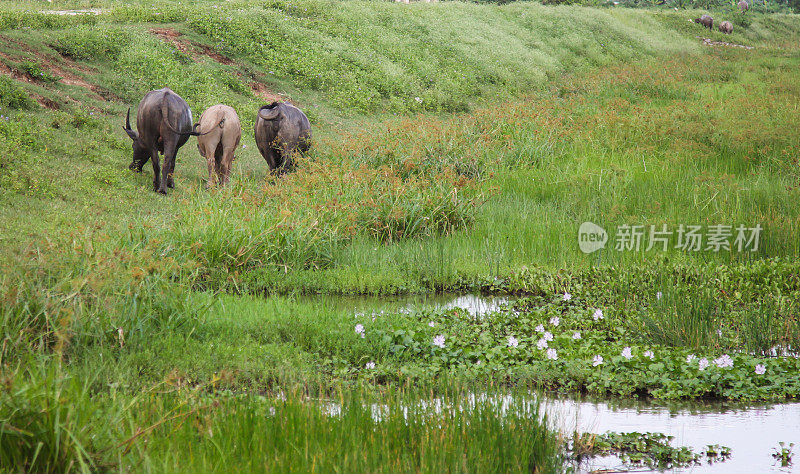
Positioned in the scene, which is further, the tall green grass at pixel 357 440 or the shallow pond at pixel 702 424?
the shallow pond at pixel 702 424

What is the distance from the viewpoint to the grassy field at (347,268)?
143 inches

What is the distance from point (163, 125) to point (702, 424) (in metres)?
9.16

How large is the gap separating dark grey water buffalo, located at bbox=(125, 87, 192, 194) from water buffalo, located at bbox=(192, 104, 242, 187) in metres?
0.34

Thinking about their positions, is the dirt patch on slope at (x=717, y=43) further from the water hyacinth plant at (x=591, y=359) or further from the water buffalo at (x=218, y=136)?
the water hyacinth plant at (x=591, y=359)

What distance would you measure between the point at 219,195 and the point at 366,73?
13.8 meters

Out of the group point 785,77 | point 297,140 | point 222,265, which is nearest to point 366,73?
point 297,140

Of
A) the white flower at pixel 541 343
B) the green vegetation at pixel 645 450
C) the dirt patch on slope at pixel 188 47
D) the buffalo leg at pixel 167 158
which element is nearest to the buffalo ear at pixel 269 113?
the buffalo leg at pixel 167 158

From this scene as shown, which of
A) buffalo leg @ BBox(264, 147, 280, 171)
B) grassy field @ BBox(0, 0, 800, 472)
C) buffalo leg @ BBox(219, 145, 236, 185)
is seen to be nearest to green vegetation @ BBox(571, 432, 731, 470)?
grassy field @ BBox(0, 0, 800, 472)

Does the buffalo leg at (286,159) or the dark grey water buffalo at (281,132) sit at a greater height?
the dark grey water buffalo at (281,132)

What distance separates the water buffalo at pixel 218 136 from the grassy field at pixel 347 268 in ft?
2.37

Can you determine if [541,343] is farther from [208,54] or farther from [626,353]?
[208,54]

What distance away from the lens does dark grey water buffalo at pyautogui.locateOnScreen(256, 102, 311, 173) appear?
1206 centimetres

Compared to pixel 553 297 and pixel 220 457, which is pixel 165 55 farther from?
pixel 220 457

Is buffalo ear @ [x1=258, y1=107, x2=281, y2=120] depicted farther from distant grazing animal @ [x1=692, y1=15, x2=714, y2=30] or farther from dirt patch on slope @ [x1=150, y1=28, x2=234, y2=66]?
distant grazing animal @ [x1=692, y1=15, x2=714, y2=30]
